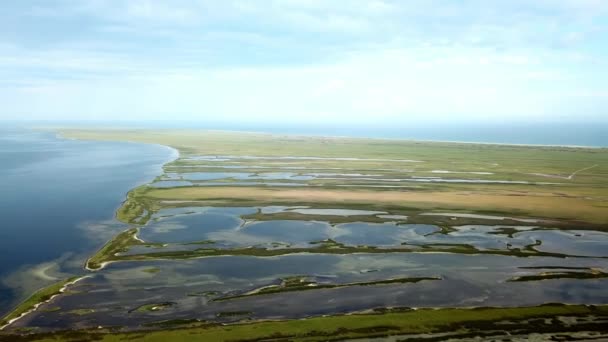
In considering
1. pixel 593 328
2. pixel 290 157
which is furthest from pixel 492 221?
pixel 290 157

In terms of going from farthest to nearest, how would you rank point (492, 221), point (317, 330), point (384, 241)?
point (492, 221)
point (384, 241)
point (317, 330)

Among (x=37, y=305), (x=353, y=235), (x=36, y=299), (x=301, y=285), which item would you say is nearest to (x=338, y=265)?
(x=301, y=285)

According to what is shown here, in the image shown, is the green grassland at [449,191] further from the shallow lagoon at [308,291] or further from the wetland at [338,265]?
the shallow lagoon at [308,291]

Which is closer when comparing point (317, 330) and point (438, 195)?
point (317, 330)

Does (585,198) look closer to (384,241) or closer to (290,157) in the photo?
(384,241)

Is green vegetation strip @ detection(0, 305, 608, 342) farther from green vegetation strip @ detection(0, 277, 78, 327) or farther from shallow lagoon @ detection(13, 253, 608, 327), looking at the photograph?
green vegetation strip @ detection(0, 277, 78, 327)

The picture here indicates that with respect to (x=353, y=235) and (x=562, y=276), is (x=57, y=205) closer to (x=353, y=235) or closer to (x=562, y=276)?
(x=353, y=235)

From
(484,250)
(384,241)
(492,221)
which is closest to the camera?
(484,250)
